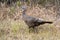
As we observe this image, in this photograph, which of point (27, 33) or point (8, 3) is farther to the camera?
point (8, 3)

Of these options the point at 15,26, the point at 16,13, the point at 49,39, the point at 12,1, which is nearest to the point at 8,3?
the point at 12,1

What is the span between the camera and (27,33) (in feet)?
22.4

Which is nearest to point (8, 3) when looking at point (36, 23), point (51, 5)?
point (51, 5)

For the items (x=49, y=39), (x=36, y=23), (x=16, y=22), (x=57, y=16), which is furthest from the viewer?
(x=57, y=16)

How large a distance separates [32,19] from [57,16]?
1.93 meters

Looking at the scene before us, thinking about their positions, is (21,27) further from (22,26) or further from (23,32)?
(23,32)

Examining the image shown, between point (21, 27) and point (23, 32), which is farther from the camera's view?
point (21, 27)

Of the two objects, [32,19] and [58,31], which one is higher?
[32,19]

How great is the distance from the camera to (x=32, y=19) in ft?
22.4

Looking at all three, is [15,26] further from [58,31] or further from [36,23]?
[58,31]

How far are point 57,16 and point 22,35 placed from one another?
225cm

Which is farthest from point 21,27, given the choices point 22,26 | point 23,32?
point 23,32

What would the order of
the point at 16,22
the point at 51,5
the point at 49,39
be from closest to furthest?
the point at 49,39 < the point at 16,22 < the point at 51,5

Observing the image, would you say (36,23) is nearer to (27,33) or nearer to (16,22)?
(27,33)
